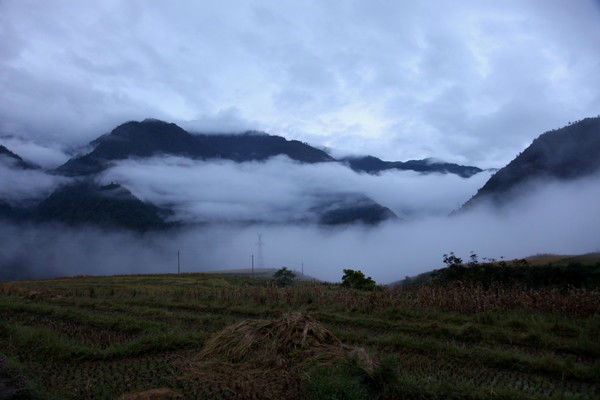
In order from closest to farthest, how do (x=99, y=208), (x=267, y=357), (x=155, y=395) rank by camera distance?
(x=155, y=395)
(x=267, y=357)
(x=99, y=208)

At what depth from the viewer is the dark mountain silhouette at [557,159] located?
77000mm

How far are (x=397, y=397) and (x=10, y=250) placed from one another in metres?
150

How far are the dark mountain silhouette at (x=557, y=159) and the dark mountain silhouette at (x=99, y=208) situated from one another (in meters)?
106

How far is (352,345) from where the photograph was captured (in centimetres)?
944

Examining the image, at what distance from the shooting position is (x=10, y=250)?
414 ft

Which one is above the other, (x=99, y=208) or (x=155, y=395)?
(x=99, y=208)

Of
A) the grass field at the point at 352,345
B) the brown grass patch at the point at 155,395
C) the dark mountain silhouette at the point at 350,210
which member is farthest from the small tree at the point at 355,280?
the dark mountain silhouette at the point at 350,210

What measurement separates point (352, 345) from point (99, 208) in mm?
151623

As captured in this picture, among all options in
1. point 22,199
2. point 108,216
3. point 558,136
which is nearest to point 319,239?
point 108,216

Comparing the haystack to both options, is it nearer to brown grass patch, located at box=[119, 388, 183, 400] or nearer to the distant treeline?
brown grass patch, located at box=[119, 388, 183, 400]

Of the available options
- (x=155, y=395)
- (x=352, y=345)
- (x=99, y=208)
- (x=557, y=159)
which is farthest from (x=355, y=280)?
(x=99, y=208)

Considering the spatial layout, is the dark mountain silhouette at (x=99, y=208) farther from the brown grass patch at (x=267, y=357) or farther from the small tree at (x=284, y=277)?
the brown grass patch at (x=267, y=357)

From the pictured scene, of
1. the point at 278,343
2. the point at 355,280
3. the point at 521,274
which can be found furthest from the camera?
the point at 355,280

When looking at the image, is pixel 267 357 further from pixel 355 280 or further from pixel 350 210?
pixel 350 210
